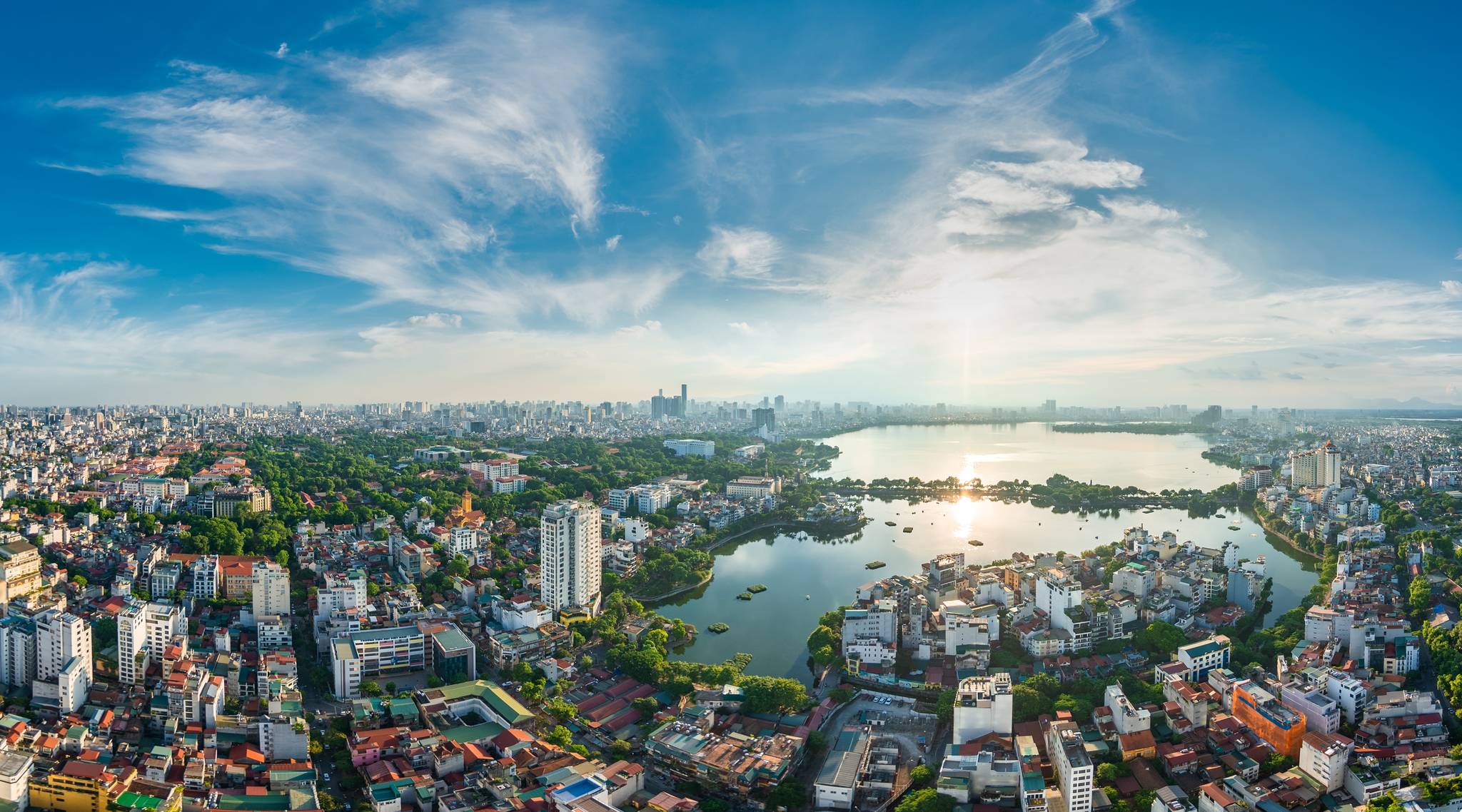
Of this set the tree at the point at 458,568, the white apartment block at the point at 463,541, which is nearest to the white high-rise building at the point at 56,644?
the tree at the point at 458,568

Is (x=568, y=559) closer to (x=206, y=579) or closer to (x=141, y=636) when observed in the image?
(x=141, y=636)

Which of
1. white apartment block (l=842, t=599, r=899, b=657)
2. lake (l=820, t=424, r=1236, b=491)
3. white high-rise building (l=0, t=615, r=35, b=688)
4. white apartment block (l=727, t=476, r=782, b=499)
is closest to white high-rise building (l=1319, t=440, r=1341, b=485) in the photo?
lake (l=820, t=424, r=1236, b=491)

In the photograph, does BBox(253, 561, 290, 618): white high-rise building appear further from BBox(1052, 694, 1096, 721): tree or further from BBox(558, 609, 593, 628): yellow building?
BBox(1052, 694, 1096, 721): tree

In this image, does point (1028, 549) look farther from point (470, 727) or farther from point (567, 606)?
point (470, 727)

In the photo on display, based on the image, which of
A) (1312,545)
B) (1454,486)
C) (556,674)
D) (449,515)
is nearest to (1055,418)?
(1454,486)

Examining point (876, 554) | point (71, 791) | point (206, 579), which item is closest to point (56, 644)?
point (71, 791)

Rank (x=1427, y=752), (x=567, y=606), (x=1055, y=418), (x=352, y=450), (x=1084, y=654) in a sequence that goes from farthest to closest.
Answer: (x=1055, y=418) → (x=352, y=450) → (x=567, y=606) → (x=1084, y=654) → (x=1427, y=752)
